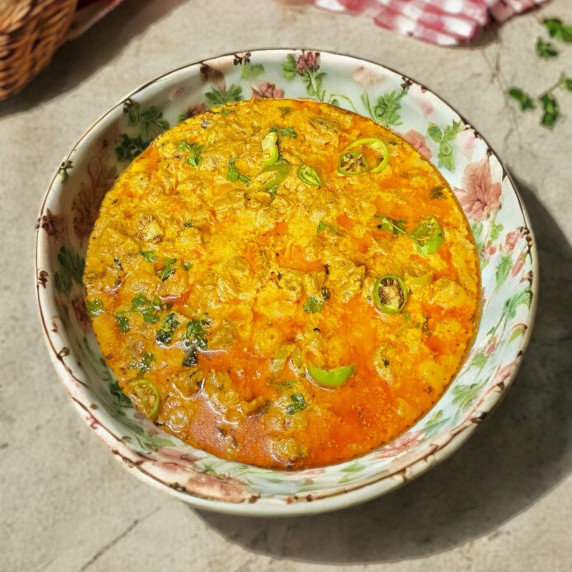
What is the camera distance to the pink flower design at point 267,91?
2658mm

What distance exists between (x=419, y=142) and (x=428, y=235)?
44cm

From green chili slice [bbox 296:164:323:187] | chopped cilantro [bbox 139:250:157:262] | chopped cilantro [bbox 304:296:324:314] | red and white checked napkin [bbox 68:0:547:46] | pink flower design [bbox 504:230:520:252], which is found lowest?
chopped cilantro [bbox 139:250:157:262]

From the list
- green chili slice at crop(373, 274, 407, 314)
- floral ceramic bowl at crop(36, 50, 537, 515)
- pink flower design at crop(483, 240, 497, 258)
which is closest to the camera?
floral ceramic bowl at crop(36, 50, 537, 515)

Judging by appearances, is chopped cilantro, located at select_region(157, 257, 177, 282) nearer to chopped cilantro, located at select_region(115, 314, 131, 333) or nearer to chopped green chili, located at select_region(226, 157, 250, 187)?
chopped cilantro, located at select_region(115, 314, 131, 333)

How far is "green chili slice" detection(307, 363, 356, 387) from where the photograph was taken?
2039 millimetres

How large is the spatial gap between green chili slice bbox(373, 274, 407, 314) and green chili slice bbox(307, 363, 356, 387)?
0.24 meters

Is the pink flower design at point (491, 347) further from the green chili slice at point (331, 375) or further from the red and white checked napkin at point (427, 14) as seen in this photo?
the red and white checked napkin at point (427, 14)

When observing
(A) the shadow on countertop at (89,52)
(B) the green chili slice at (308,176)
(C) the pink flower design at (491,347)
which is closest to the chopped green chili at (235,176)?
(B) the green chili slice at (308,176)

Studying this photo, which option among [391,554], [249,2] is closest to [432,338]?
[391,554]

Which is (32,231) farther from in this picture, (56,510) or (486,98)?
(486,98)

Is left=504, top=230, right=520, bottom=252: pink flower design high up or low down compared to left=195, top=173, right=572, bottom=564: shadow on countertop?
up

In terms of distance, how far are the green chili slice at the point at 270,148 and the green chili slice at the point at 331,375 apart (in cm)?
82

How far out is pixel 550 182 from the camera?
304 cm

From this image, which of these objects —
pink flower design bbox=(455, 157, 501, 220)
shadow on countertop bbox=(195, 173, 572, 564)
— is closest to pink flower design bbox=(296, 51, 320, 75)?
pink flower design bbox=(455, 157, 501, 220)
